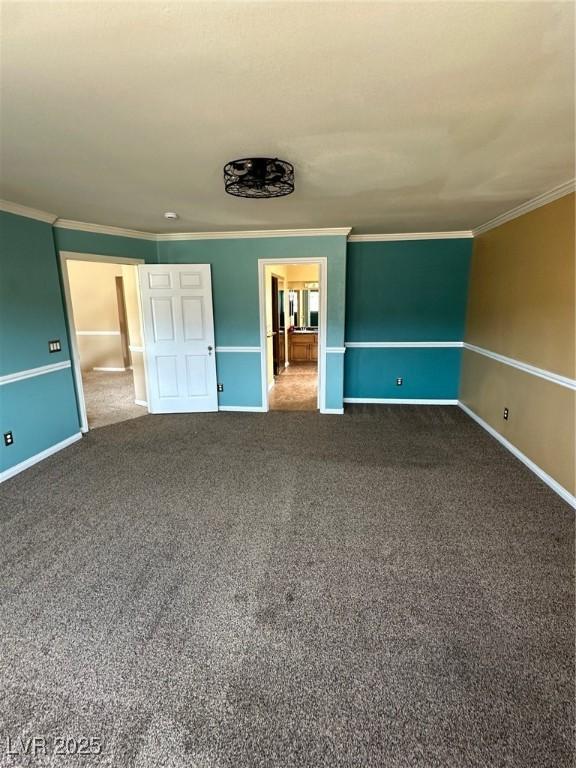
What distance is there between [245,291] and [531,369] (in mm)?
3257

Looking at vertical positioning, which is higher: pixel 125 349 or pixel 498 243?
pixel 498 243

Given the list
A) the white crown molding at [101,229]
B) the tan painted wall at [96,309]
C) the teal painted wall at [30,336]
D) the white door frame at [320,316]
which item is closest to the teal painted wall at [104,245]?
the white crown molding at [101,229]

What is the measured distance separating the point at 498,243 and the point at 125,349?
7.18m

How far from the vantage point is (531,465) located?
10.4ft

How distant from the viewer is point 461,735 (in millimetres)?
1292

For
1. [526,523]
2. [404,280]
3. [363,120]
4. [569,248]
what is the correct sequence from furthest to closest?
[404,280] → [569,248] → [526,523] → [363,120]

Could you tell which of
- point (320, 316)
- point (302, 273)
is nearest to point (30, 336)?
point (320, 316)

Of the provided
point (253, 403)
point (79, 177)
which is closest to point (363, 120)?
point (79, 177)

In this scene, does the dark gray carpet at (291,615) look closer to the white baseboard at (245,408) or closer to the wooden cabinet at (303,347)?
the white baseboard at (245,408)

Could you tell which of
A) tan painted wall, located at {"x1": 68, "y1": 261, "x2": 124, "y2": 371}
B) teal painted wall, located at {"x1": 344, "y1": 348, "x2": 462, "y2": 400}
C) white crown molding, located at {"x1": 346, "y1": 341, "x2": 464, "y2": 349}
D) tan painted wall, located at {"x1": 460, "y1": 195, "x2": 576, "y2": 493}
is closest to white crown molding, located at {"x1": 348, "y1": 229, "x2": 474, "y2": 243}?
tan painted wall, located at {"x1": 460, "y1": 195, "x2": 576, "y2": 493}

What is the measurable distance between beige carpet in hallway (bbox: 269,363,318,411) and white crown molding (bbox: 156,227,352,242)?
227cm

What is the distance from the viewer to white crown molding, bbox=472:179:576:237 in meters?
2.73

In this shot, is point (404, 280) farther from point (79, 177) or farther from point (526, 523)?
point (79, 177)

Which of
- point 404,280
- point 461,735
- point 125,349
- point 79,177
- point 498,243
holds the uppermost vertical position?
point 79,177
